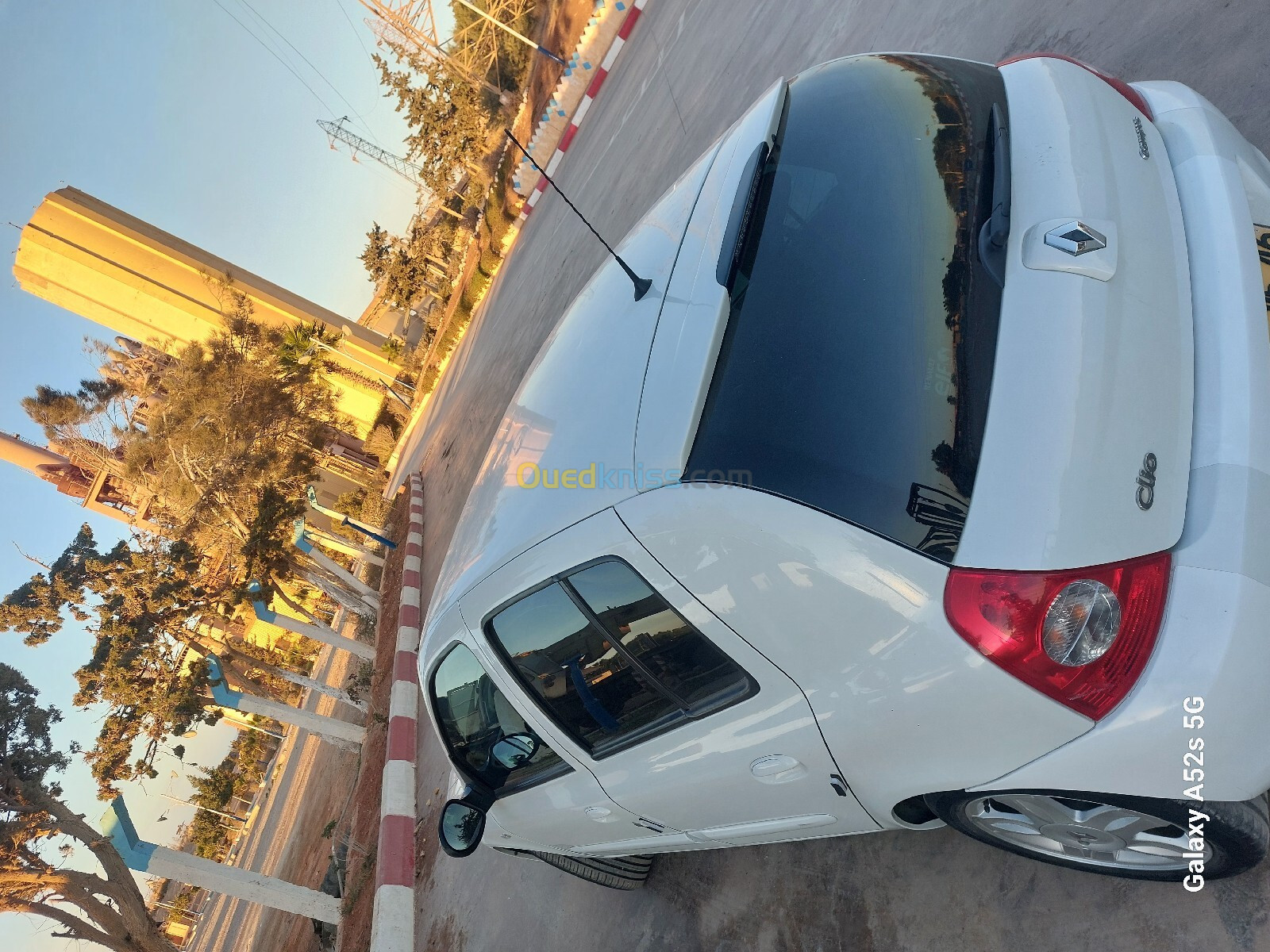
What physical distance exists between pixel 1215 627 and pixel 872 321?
1077 millimetres

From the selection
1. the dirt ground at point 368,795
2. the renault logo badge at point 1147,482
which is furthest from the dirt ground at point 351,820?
the renault logo badge at point 1147,482

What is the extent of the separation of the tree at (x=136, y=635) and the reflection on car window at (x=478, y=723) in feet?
21.5

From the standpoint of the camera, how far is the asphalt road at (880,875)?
8.10 feet

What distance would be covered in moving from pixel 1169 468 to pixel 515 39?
3377 centimetres

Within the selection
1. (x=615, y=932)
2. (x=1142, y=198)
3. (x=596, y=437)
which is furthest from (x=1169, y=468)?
(x=615, y=932)

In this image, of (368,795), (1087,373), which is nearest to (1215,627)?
(1087,373)

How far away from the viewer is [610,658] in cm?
254

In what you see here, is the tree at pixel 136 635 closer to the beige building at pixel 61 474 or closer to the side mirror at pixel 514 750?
the side mirror at pixel 514 750

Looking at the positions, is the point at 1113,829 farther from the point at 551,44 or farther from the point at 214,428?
the point at 551,44

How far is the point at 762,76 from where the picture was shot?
8352 mm

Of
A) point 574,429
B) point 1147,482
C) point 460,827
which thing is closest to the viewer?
point 1147,482

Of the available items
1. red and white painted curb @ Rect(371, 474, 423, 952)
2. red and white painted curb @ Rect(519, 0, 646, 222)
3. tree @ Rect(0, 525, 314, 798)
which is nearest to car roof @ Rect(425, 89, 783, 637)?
red and white painted curb @ Rect(371, 474, 423, 952)

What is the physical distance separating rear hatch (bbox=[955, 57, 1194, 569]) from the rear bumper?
0.18ft

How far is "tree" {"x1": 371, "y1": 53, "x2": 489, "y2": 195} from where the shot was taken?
2995 cm
